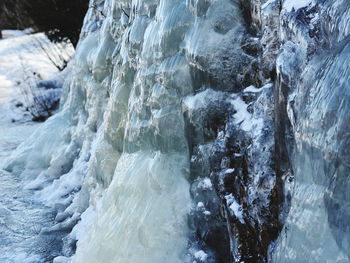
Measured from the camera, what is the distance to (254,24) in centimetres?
255

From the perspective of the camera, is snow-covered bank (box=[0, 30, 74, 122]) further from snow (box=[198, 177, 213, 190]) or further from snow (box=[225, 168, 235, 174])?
snow (box=[225, 168, 235, 174])

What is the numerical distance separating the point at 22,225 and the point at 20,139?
3351 mm

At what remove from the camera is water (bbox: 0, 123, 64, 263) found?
327 cm

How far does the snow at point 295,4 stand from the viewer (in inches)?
78.4

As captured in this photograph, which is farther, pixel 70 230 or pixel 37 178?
pixel 37 178

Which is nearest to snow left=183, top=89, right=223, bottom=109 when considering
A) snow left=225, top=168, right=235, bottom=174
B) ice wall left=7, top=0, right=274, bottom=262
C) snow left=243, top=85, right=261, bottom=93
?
ice wall left=7, top=0, right=274, bottom=262

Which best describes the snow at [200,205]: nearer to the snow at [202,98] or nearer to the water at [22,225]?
the snow at [202,98]

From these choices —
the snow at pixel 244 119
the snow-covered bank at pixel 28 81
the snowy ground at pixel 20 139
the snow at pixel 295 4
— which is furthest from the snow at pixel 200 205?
the snow-covered bank at pixel 28 81

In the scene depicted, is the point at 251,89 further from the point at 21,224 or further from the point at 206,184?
the point at 21,224

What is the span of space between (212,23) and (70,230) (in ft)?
6.68

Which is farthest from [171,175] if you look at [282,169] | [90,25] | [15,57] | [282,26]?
[15,57]

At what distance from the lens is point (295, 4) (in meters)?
2.05

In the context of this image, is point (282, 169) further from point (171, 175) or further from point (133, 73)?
point (133, 73)

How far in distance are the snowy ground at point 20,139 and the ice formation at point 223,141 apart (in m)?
0.22
